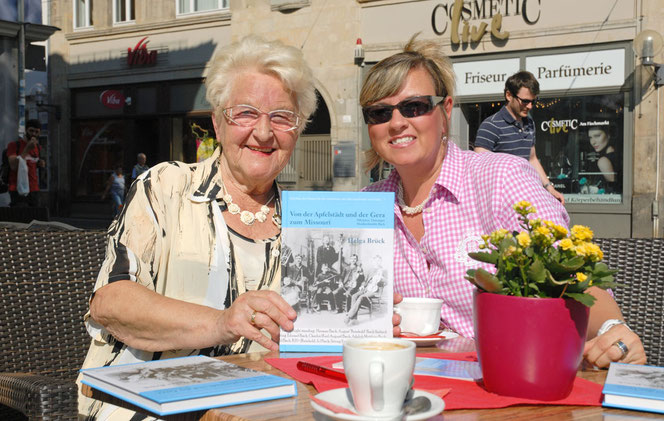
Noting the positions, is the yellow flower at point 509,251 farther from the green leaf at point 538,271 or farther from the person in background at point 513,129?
the person in background at point 513,129

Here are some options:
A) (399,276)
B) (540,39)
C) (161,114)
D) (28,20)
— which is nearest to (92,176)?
(161,114)

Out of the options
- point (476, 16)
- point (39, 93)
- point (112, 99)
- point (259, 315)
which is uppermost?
point (476, 16)

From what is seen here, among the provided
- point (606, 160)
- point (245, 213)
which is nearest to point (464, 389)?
point (245, 213)

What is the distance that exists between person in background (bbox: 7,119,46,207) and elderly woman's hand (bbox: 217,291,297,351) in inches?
411

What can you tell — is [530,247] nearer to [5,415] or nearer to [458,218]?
[458,218]

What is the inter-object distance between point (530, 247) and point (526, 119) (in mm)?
5465

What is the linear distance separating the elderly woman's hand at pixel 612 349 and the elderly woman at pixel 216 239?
2.40 ft

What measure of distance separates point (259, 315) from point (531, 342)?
2.27 feet

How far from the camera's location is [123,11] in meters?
21.4

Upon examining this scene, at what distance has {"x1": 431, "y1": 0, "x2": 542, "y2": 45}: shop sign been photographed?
14539 mm

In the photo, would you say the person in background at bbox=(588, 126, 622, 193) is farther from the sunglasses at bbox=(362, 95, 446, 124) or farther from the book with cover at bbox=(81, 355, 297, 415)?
the book with cover at bbox=(81, 355, 297, 415)

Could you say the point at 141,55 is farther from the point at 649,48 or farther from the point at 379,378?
the point at 379,378

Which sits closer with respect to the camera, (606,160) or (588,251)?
(588,251)

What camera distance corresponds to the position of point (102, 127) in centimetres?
2191
